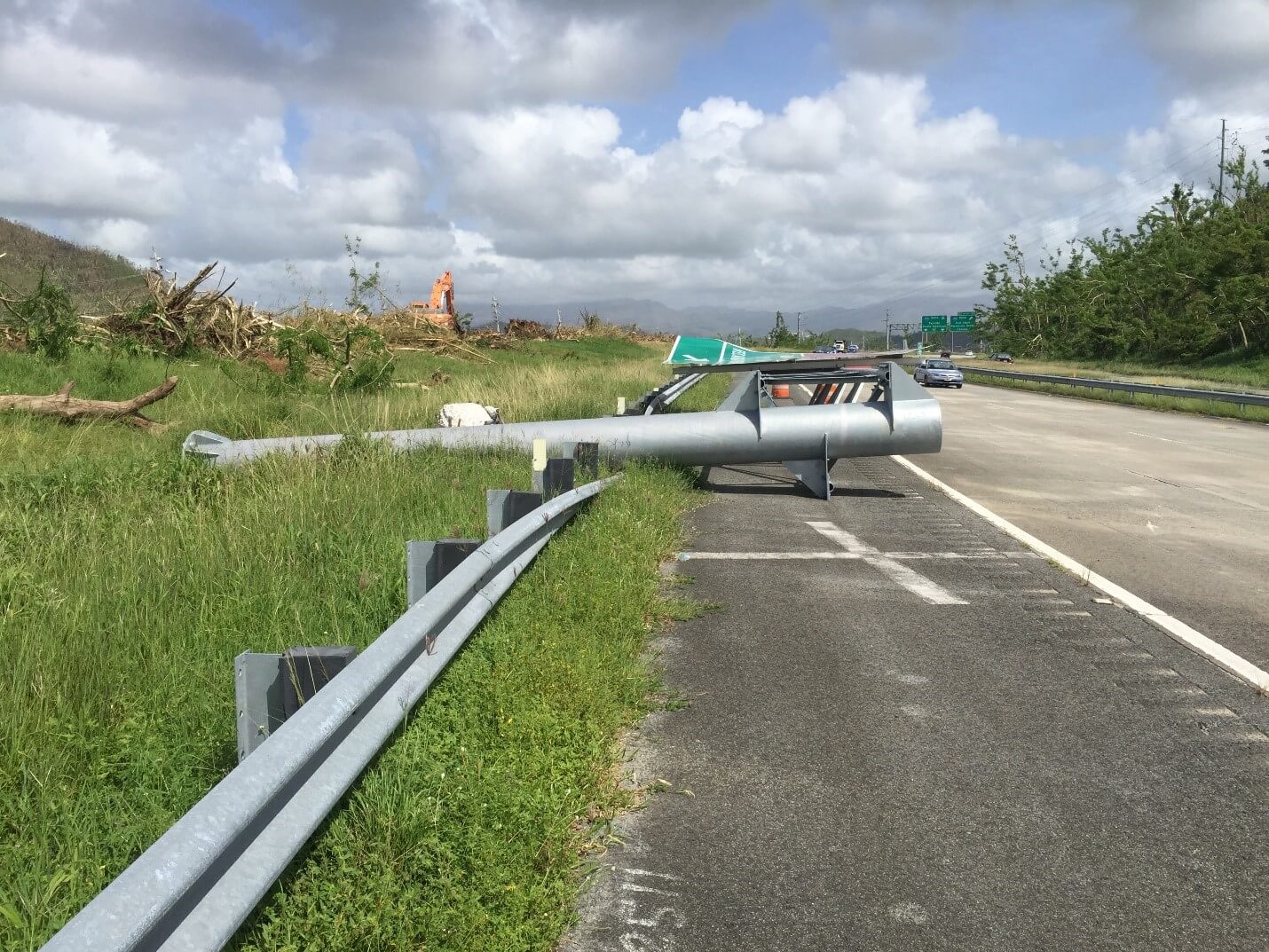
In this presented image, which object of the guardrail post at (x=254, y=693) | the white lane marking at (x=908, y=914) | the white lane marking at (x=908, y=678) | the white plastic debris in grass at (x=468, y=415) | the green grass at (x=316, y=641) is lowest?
the white lane marking at (x=908, y=914)

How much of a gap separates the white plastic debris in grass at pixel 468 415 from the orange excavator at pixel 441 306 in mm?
20560

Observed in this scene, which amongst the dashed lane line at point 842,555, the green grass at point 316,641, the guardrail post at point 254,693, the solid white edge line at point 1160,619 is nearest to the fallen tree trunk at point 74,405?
the green grass at point 316,641

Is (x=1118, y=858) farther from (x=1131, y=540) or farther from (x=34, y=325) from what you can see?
(x=34, y=325)

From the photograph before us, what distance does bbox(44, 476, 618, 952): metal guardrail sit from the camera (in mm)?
1826

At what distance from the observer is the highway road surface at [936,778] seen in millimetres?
3129

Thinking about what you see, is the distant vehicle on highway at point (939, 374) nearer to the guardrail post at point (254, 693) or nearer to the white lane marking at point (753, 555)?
the white lane marking at point (753, 555)

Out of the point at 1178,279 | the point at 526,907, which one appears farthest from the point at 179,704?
the point at 1178,279

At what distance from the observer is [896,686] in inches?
206

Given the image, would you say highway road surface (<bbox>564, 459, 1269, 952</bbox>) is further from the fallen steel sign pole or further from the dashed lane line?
the fallen steel sign pole

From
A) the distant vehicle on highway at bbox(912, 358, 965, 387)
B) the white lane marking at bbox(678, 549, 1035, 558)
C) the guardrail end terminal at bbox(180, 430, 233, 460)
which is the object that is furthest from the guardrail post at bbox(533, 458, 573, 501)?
the distant vehicle on highway at bbox(912, 358, 965, 387)

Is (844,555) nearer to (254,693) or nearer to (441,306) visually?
(254,693)

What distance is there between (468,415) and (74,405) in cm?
452

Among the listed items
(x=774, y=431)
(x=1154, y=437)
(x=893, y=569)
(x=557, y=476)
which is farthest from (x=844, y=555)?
(x=1154, y=437)

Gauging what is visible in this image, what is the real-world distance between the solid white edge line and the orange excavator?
2568cm
